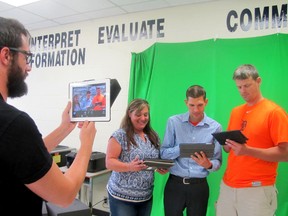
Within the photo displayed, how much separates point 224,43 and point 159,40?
862mm

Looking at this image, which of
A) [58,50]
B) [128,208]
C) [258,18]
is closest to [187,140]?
[128,208]

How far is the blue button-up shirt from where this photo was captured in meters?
1.99

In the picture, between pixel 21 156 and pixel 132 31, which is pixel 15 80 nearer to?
pixel 21 156

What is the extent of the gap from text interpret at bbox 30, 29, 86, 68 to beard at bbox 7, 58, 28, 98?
3045 millimetres

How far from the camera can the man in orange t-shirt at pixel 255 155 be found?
1680mm

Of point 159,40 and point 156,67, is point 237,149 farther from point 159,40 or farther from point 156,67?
point 159,40

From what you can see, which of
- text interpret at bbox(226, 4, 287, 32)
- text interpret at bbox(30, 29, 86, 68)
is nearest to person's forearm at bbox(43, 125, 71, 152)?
text interpret at bbox(226, 4, 287, 32)

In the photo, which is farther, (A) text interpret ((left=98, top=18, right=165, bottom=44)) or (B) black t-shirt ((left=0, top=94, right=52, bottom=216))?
(A) text interpret ((left=98, top=18, right=165, bottom=44))

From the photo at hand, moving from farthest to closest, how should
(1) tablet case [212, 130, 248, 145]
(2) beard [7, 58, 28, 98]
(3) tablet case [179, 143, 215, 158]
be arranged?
(3) tablet case [179, 143, 215, 158] → (1) tablet case [212, 130, 248, 145] → (2) beard [7, 58, 28, 98]

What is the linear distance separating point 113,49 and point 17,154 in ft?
9.88

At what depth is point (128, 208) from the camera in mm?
1915

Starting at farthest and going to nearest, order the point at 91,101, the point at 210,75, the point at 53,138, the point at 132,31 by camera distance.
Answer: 1. the point at 132,31
2. the point at 210,75
3. the point at 91,101
4. the point at 53,138

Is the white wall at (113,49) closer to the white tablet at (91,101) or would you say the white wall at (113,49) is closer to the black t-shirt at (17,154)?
the white tablet at (91,101)

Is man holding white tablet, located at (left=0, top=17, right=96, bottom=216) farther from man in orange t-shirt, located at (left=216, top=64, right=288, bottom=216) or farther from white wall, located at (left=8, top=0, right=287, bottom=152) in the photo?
white wall, located at (left=8, top=0, right=287, bottom=152)
